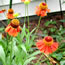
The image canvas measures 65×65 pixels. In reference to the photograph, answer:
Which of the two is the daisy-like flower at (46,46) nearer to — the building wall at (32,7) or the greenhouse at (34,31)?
the greenhouse at (34,31)

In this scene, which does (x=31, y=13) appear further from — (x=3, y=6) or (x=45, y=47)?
(x=45, y=47)

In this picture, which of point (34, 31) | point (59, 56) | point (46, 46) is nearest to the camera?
point (46, 46)

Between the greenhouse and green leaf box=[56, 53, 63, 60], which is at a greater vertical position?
the greenhouse

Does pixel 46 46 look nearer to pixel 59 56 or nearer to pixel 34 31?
pixel 59 56

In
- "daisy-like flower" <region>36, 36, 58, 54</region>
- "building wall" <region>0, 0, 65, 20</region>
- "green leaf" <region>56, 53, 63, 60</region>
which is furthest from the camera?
"building wall" <region>0, 0, 65, 20</region>

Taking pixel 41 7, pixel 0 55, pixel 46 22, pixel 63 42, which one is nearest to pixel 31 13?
pixel 46 22

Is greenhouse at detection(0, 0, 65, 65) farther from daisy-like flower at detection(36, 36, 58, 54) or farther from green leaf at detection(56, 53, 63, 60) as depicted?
daisy-like flower at detection(36, 36, 58, 54)

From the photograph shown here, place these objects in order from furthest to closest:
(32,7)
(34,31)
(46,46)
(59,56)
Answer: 1. (32,7)
2. (34,31)
3. (59,56)
4. (46,46)

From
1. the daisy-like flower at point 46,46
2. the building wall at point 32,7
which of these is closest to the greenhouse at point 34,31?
the building wall at point 32,7

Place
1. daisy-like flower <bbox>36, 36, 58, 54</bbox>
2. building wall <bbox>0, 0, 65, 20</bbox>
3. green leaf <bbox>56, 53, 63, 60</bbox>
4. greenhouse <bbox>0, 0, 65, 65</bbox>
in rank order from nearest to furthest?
daisy-like flower <bbox>36, 36, 58, 54</bbox>
greenhouse <bbox>0, 0, 65, 65</bbox>
green leaf <bbox>56, 53, 63, 60</bbox>
building wall <bbox>0, 0, 65, 20</bbox>

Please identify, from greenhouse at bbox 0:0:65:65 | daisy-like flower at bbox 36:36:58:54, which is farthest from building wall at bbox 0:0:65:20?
daisy-like flower at bbox 36:36:58:54

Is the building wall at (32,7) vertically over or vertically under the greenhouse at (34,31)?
over

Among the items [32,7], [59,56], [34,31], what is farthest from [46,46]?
[32,7]

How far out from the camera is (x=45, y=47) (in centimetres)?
94
